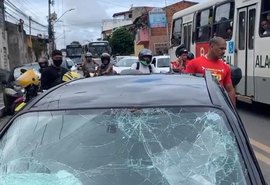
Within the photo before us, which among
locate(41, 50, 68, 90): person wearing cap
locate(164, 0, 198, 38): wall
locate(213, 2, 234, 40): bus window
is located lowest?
locate(41, 50, 68, 90): person wearing cap

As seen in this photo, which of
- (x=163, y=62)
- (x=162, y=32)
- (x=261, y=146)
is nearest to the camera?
(x=261, y=146)

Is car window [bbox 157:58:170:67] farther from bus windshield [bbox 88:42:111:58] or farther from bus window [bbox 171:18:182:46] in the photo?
bus windshield [bbox 88:42:111:58]

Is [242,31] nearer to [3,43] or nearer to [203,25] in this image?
[203,25]

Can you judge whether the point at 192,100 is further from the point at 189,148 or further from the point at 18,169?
the point at 18,169

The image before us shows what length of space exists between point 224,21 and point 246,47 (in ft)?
6.31

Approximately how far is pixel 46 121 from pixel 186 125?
2.92ft

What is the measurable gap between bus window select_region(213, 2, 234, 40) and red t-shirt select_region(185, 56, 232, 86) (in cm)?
747

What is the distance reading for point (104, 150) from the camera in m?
3.28

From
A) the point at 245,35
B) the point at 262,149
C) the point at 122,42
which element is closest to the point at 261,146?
the point at 262,149

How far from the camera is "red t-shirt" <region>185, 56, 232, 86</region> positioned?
7.09 m

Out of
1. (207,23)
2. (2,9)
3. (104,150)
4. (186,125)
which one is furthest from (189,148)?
(2,9)

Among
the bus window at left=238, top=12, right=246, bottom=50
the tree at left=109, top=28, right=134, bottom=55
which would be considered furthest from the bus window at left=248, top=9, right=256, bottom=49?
the tree at left=109, top=28, right=134, bottom=55

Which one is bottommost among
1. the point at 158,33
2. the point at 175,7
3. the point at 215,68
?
the point at 158,33

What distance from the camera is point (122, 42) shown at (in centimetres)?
8500
